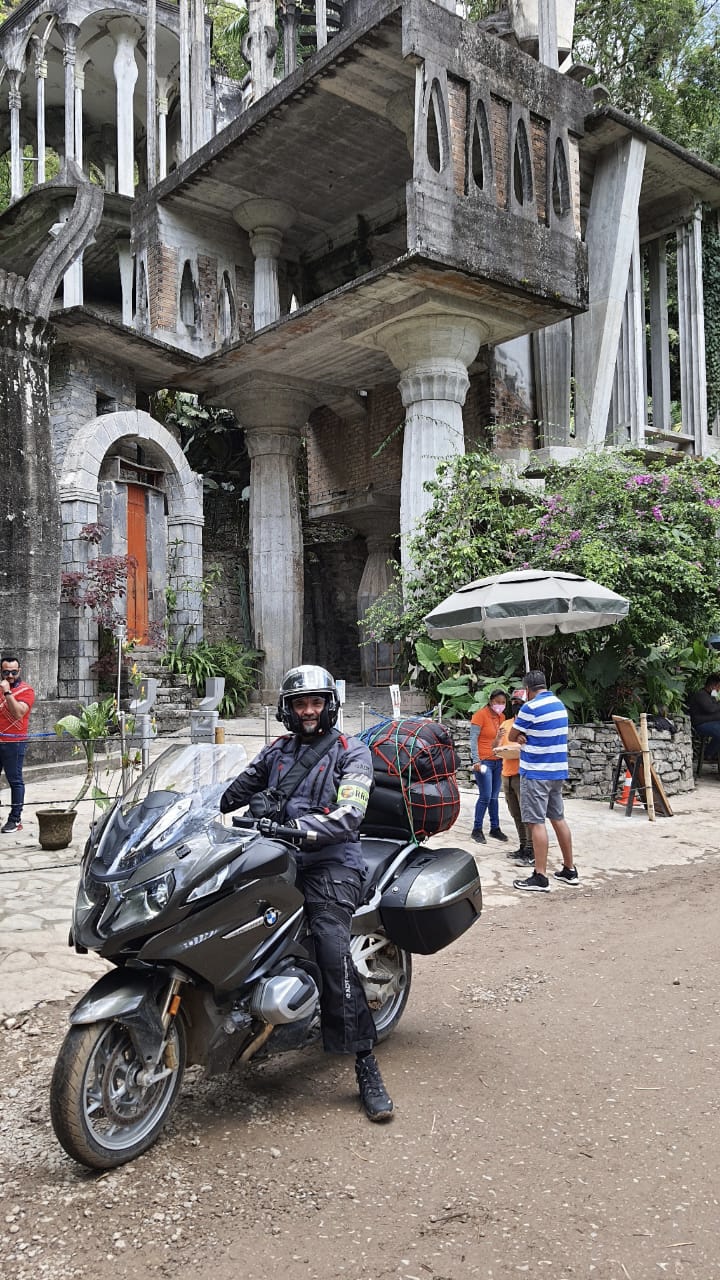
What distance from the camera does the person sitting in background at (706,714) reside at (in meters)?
13.0

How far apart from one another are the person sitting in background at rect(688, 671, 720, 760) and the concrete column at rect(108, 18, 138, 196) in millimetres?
14469

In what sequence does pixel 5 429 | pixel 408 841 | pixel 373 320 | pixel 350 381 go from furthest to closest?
pixel 350 381 < pixel 373 320 < pixel 5 429 < pixel 408 841

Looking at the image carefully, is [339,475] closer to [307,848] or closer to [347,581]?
[347,581]

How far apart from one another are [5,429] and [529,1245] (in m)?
11.6

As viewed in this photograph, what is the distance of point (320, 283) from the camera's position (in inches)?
780

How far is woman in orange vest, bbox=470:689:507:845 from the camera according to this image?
8.97 m

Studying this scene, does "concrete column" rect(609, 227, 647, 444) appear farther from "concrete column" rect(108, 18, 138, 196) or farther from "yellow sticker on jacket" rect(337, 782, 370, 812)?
"yellow sticker on jacket" rect(337, 782, 370, 812)

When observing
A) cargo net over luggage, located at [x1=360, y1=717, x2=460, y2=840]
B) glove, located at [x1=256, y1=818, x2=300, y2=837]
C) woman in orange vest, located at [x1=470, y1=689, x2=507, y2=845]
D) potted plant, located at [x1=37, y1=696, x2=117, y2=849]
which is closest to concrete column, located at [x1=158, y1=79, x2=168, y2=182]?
potted plant, located at [x1=37, y1=696, x2=117, y2=849]

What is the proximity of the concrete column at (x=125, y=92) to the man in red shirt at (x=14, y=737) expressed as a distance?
45.6ft

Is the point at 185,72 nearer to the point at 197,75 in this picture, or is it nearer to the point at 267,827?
the point at 197,75

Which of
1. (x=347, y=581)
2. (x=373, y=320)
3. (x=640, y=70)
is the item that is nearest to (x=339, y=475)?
(x=347, y=581)

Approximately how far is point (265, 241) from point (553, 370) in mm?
5930

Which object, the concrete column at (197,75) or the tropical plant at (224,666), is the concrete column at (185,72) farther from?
the tropical plant at (224,666)

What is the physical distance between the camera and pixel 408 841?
167 inches
